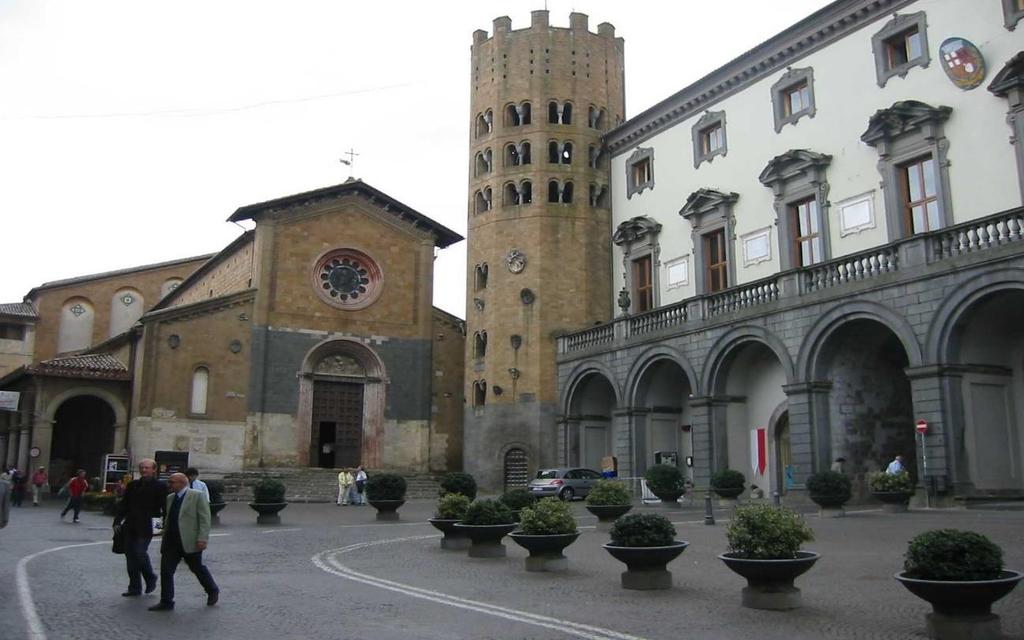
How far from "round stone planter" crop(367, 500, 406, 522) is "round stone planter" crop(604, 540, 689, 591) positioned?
1430 centimetres

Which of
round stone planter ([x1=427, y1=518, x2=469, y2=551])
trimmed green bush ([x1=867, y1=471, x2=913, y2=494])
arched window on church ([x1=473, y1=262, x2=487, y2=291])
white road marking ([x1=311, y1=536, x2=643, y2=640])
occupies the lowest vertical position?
white road marking ([x1=311, y1=536, x2=643, y2=640])

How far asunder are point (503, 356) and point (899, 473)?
18875mm

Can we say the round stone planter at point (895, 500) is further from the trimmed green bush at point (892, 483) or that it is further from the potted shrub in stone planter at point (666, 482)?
the potted shrub in stone planter at point (666, 482)

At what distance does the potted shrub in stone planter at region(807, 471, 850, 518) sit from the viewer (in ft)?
67.2

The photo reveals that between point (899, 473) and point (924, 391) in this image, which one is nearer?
point (899, 473)

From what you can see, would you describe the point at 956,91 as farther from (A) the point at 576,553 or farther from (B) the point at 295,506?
(B) the point at 295,506

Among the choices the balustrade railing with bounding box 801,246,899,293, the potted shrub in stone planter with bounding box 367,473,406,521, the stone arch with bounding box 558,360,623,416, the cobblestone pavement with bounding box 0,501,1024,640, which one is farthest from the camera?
the stone arch with bounding box 558,360,623,416

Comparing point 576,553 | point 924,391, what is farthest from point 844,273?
point 576,553

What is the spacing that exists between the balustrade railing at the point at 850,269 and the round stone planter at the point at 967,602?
17016 millimetres

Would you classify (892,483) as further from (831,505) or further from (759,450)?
(759,450)

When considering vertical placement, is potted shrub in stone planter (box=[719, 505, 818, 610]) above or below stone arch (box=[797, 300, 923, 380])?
below

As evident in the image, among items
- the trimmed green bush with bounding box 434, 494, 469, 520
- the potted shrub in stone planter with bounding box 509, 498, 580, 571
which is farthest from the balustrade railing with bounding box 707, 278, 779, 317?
the potted shrub in stone planter with bounding box 509, 498, 580, 571

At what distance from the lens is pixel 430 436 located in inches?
1629

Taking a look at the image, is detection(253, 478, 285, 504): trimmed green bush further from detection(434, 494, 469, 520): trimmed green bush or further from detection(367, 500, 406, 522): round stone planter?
detection(434, 494, 469, 520): trimmed green bush
